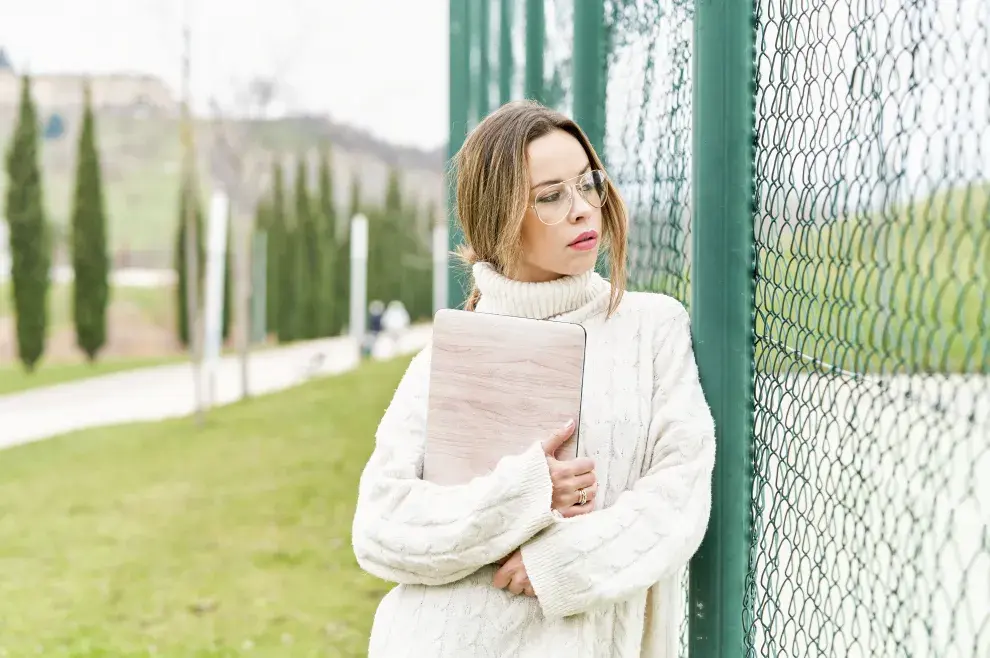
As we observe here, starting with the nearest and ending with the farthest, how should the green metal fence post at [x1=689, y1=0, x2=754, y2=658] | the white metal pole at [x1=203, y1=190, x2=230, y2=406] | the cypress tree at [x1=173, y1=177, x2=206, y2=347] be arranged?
the green metal fence post at [x1=689, y1=0, x2=754, y2=658]
the white metal pole at [x1=203, y1=190, x2=230, y2=406]
the cypress tree at [x1=173, y1=177, x2=206, y2=347]

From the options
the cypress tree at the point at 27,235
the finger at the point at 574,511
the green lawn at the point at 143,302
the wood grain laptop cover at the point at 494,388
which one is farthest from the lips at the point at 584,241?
the green lawn at the point at 143,302

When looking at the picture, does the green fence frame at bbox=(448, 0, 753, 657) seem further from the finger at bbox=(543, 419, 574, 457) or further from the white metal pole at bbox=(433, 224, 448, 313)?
the white metal pole at bbox=(433, 224, 448, 313)

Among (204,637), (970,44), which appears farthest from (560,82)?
(204,637)

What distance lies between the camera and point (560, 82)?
2785 mm

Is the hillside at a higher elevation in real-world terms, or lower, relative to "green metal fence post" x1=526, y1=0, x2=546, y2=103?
higher

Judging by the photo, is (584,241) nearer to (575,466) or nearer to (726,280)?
(726,280)

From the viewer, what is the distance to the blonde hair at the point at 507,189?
1531 millimetres

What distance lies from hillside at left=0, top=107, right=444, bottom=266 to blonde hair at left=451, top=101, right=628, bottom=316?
1484cm

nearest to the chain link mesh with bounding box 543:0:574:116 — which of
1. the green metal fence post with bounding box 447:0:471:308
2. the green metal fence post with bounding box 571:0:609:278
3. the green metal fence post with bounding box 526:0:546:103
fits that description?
the green metal fence post with bounding box 526:0:546:103

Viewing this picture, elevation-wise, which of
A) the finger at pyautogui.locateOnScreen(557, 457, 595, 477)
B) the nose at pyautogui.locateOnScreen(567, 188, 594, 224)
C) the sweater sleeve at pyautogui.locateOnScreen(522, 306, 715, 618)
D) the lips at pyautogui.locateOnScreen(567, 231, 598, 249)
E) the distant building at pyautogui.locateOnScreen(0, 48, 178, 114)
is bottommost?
the sweater sleeve at pyautogui.locateOnScreen(522, 306, 715, 618)

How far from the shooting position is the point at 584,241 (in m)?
1.54

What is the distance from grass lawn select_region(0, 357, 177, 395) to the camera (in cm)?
1384

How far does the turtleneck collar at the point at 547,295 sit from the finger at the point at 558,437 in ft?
0.75

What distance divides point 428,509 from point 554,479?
7.7 inches
